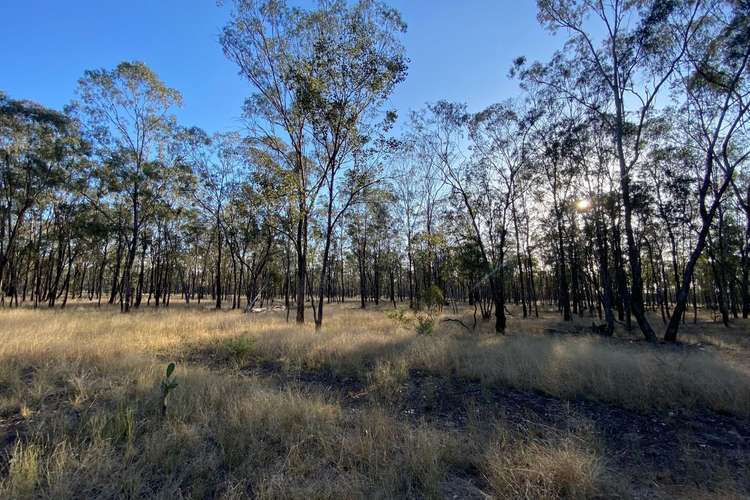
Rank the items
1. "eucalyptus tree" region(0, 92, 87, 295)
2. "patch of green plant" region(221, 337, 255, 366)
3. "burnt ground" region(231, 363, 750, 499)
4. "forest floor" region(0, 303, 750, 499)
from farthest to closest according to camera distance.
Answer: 1. "eucalyptus tree" region(0, 92, 87, 295)
2. "patch of green plant" region(221, 337, 255, 366)
3. "burnt ground" region(231, 363, 750, 499)
4. "forest floor" region(0, 303, 750, 499)

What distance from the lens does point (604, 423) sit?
5.20m

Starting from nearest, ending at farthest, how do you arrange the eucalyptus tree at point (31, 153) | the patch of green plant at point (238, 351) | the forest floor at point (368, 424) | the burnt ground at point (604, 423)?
the forest floor at point (368, 424) < the burnt ground at point (604, 423) < the patch of green plant at point (238, 351) < the eucalyptus tree at point (31, 153)

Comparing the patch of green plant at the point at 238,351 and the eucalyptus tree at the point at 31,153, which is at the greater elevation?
the eucalyptus tree at the point at 31,153

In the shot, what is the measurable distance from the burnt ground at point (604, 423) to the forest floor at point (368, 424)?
31 mm

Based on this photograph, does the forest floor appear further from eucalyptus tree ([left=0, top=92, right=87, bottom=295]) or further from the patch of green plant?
eucalyptus tree ([left=0, top=92, right=87, bottom=295])

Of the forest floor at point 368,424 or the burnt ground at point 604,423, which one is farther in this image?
the burnt ground at point 604,423

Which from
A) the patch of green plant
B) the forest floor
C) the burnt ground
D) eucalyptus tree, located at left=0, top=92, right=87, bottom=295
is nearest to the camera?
the forest floor

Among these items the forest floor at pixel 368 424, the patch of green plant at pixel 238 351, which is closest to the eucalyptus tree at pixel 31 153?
the forest floor at pixel 368 424

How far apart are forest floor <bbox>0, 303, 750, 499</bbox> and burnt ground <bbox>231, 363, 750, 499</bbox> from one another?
3 cm

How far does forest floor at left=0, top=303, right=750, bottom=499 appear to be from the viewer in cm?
305

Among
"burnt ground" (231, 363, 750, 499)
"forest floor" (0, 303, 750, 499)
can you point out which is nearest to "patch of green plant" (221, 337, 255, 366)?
"forest floor" (0, 303, 750, 499)

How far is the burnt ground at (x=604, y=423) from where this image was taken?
3.50 metres

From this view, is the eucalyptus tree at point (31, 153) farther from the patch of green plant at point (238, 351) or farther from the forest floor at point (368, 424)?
the patch of green plant at point (238, 351)

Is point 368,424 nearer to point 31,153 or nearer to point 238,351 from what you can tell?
point 238,351
